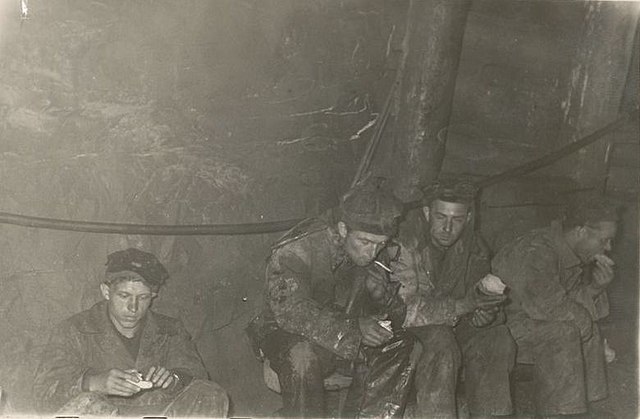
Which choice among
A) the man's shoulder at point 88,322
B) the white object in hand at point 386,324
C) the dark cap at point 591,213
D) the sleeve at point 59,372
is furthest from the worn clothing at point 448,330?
the sleeve at point 59,372

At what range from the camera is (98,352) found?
15.1 feet

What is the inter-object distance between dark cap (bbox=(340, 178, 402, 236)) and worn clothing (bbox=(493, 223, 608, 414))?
99 centimetres

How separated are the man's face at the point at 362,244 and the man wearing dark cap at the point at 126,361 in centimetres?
100

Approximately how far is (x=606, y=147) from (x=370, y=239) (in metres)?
2.50

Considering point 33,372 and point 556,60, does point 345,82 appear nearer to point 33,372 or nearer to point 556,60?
point 556,60

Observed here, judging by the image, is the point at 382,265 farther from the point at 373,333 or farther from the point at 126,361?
the point at 126,361

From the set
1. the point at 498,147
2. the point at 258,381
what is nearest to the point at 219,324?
the point at 258,381

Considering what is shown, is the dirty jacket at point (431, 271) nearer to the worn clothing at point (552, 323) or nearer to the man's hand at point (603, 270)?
the worn clothing at point (552, 323)

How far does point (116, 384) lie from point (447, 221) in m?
2.12

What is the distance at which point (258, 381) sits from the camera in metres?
5.77

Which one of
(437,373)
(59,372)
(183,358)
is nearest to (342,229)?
(437,373)

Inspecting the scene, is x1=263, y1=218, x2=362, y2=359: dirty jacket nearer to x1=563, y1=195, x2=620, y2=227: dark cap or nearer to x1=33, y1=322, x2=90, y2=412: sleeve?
x1=33, y1=322, x2=90, y2=412: sleeve

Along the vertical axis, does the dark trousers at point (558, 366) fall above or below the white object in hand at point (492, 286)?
below

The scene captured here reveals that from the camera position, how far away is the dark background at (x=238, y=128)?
5387mm
